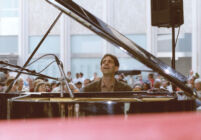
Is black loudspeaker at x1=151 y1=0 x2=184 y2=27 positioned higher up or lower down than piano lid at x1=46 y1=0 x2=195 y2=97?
higher up

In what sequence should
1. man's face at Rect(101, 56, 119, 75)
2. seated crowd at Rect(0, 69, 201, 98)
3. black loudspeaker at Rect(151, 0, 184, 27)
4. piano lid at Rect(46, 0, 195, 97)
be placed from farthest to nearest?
seated crowd at Rect(0, 69, 201, 98) → black loudspeaker at Rect(151, 0, 184, 27) → man's face at Rect(101, 56, 119, 75) → piano lid at Rect(46, 0, 195, 97)

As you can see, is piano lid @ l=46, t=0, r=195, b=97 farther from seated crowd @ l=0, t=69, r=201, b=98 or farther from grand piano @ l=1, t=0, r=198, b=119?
seated crowd @ l=0, t=69, r=201, b=98

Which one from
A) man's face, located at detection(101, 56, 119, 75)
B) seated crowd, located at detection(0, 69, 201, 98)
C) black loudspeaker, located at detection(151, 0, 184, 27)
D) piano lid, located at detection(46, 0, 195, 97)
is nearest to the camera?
piano lid, located at detection(46, 0, 195, 97)

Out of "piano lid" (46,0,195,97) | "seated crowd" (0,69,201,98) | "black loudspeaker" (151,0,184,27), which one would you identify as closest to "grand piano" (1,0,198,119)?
"piano lid" (46,0,195,97)

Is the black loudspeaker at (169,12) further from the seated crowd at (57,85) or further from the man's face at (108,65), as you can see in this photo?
the man's face at (108,65)

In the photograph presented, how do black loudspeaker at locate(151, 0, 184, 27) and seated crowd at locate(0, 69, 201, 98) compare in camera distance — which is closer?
black loudspeaker at locate(151, 0, 184, 27)

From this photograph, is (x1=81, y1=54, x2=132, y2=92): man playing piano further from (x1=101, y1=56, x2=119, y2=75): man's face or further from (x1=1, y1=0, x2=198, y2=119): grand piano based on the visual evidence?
(x1=1, y1=0, x2=198, y2=119): grand piano

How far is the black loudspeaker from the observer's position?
12.5 ft

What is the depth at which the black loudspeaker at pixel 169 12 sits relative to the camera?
3.80 metres

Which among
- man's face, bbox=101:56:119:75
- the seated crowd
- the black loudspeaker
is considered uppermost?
→ the black loudspeaker

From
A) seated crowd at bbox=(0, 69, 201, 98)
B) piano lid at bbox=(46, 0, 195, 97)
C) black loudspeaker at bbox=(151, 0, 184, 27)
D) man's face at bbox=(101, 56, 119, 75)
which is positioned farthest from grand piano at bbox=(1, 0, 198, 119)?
black loudspeaker at bbox=(151, 0, 184, 27)

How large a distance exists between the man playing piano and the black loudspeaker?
3.17 feet

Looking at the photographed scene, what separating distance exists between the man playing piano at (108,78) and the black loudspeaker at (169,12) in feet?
3.17

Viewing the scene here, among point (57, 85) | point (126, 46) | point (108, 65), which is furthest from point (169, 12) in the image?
point (57, 85)
